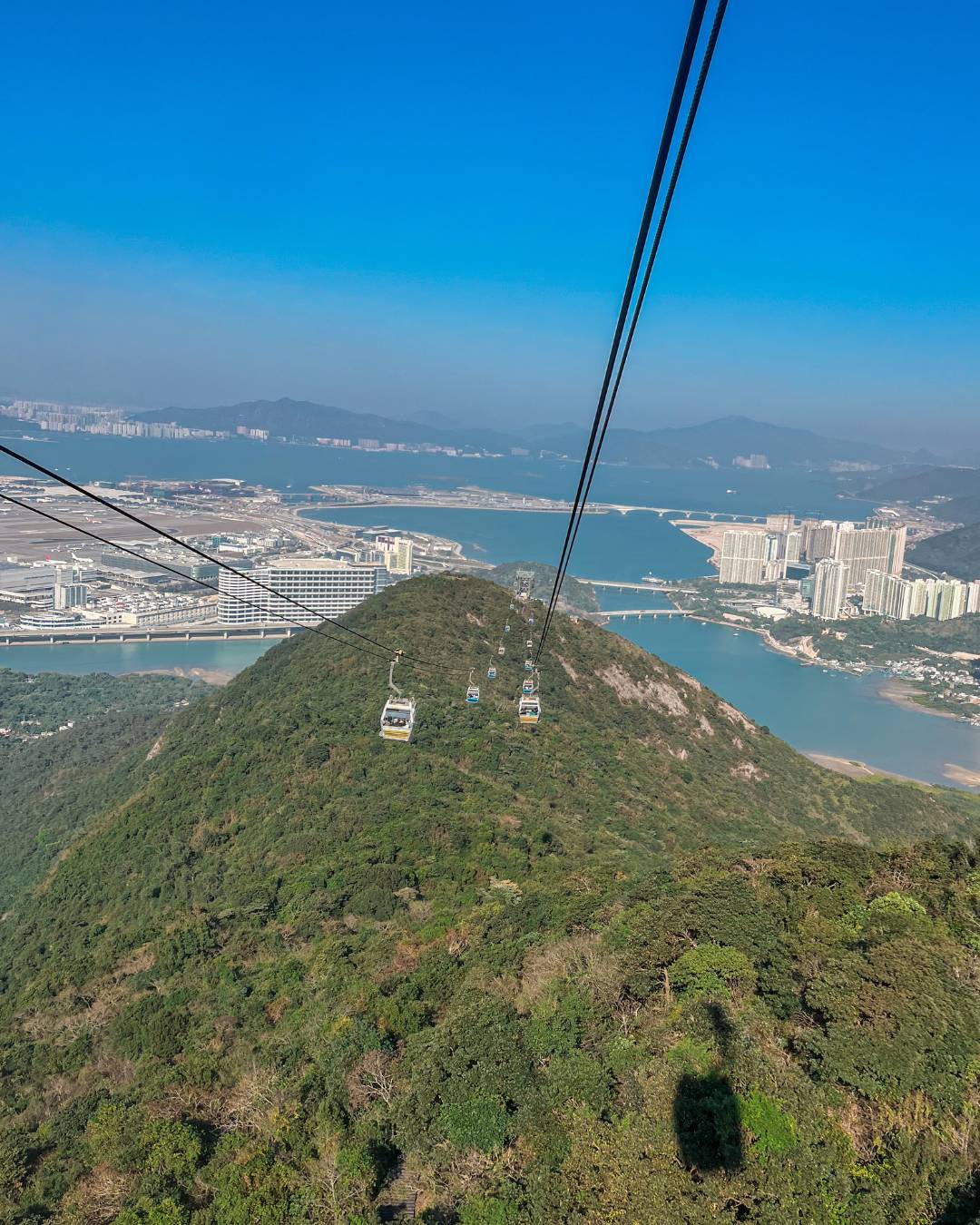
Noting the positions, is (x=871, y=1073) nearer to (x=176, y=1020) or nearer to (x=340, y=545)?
(x=176, y=1020)

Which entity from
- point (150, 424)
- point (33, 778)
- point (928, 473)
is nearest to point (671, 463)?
point (928, 473)

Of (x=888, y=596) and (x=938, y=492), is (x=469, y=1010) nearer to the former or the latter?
(x=888, y=596)

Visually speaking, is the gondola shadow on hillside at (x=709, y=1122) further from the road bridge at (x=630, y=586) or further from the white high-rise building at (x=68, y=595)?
the road bridge at (x=630, y=586)

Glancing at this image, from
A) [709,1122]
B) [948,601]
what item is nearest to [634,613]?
[948,601]

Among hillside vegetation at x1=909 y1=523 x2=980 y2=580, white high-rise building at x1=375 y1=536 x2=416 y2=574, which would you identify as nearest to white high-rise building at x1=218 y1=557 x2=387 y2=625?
white high-rise building at x1=375 y1=536 x2=416 y2=574

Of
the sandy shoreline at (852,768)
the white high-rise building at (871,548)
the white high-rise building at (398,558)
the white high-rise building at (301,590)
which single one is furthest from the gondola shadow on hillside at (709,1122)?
the white high-rise building at (871,548)

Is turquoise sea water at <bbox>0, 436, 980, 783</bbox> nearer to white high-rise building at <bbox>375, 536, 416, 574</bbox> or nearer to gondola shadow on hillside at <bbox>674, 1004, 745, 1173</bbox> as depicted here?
white high-rise building at <bbox>375, 536, 416, 574</bbox>
